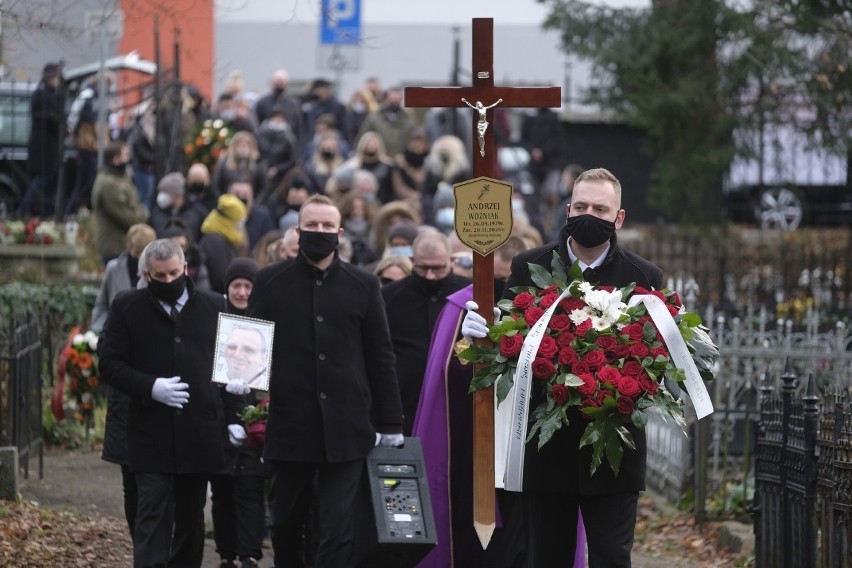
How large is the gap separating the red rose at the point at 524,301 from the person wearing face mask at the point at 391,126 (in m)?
13.9

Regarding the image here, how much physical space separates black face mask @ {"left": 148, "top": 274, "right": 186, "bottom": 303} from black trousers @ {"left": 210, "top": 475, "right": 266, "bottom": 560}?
3.91ft

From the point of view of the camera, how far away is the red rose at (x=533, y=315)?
686 centimetres

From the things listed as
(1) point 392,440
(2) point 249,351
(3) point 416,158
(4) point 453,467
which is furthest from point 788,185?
(2) point 249,351

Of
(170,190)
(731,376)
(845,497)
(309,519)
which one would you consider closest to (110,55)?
(170,190)

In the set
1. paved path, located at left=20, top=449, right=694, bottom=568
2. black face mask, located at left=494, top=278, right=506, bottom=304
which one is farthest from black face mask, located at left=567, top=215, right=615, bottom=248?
paved path, located at left=20, top=449, right=694, bottom=568

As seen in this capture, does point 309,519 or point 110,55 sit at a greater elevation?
point 110,55

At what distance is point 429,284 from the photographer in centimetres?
975

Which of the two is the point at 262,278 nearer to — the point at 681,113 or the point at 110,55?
the point at 681,113

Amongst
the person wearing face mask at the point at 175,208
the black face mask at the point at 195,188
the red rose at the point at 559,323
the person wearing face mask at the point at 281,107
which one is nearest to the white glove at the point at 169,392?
the red rose at the point at 559,323

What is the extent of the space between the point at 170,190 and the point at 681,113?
229 inches

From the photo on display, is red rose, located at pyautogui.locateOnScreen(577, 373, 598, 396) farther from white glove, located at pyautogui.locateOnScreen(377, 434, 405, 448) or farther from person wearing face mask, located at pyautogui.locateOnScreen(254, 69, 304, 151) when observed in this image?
person wearing face mask, located at pyautogui.locateOnScreen(254, 69, 304, 151)

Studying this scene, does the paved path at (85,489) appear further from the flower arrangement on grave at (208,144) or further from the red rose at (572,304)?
the flower arrangement on grave at (208,144)

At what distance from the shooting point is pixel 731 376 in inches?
494

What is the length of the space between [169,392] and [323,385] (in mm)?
819
